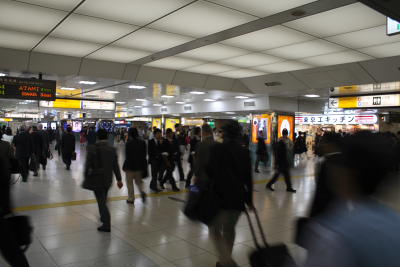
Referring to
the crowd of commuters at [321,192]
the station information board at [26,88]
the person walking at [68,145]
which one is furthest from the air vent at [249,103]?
the crowd of commuters at [321,192]

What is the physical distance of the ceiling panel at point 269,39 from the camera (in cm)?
702

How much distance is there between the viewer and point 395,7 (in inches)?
120

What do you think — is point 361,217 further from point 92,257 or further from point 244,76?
point 244,76

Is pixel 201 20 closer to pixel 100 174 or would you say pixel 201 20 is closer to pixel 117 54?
pixel 100 174

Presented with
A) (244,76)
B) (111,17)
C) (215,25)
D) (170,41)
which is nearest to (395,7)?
(215,25)

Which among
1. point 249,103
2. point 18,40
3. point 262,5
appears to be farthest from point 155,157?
point 249,103

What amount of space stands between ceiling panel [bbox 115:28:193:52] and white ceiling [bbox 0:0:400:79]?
2cm

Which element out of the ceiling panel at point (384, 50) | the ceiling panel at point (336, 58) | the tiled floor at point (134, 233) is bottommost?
the tiled floor at point (134, 233)

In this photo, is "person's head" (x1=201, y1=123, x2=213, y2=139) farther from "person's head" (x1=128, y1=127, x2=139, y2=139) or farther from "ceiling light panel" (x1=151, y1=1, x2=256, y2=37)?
"person's head" (x1=128, y1=127, x2=139, y2=139)

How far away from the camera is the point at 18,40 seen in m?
8.09

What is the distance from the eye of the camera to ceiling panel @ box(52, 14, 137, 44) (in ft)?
21.5

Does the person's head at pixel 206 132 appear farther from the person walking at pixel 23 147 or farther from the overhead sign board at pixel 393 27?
the person walking at pixel 23 147

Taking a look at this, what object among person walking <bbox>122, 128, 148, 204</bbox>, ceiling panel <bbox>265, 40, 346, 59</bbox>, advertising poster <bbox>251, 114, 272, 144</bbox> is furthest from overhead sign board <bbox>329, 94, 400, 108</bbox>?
person walking <bbox>122, 128, 148, 204</bbox>

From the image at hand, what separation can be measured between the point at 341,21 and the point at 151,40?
422cm
